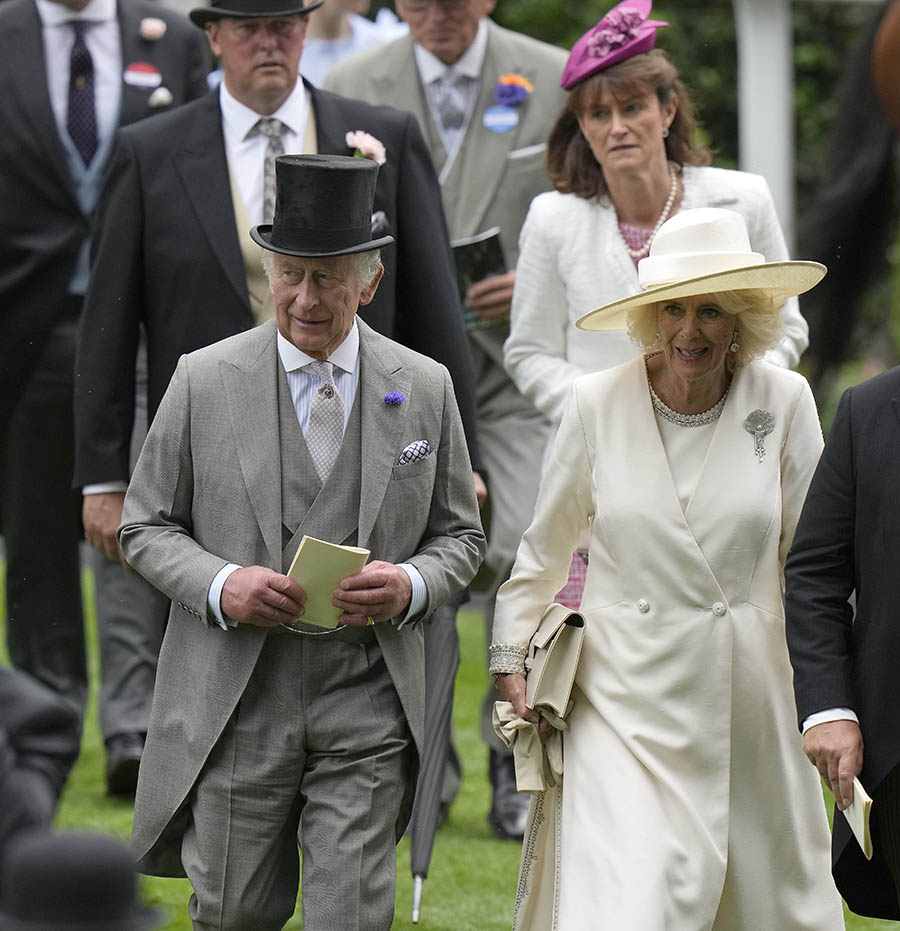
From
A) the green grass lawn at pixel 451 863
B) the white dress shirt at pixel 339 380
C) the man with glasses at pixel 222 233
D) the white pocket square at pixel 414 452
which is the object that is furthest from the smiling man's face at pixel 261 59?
the green grass lawn at pixel 451 863

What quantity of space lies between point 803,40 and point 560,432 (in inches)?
572

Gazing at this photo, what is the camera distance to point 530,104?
24.4 ft

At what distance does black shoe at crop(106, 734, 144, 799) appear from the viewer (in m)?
7.72

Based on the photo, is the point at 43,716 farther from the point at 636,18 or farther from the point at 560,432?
the point at 636,18

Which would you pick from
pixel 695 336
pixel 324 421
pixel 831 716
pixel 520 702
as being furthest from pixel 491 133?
pixel 831 716

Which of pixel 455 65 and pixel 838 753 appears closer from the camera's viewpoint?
pixel 838 753

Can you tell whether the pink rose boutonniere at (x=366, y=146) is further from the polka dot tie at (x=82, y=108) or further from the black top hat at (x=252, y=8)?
the polka dot tie at (x=82, y=108)

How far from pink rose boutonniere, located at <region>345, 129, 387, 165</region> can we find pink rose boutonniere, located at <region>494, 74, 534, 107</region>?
48.6 inches

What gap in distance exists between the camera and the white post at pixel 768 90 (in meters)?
14.4

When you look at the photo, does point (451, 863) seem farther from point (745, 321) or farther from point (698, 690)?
point (745, 321)

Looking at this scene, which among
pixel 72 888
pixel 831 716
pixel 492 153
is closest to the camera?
pixel 72 888

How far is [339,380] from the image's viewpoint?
520cm

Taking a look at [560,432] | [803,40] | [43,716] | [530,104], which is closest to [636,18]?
[530,104]

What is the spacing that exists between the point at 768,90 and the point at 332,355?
9.86 metres
